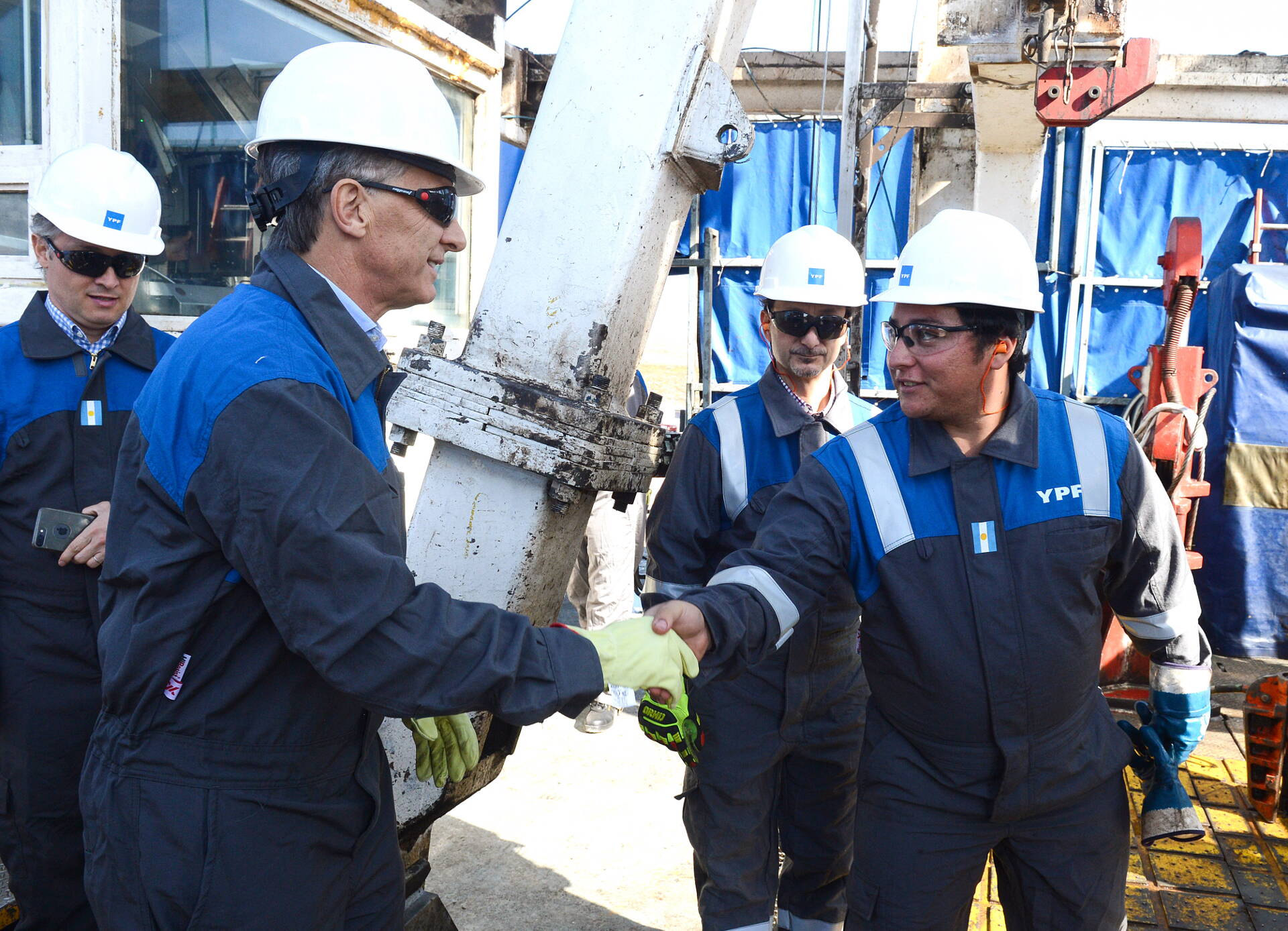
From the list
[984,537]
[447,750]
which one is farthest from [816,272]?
[447,750]

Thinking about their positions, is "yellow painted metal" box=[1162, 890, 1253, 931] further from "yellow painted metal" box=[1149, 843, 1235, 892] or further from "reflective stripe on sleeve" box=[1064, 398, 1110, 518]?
"reflective stripe on sleeve" box=[1064, 398, 1110, 518]

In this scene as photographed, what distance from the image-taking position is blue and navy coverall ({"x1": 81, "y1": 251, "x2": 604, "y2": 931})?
141 centimetres

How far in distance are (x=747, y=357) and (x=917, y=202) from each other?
185 centimetres

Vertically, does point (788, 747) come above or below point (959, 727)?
below

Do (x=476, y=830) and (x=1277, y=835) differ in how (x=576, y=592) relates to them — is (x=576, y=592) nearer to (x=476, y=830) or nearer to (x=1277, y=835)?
(x=476, y=830)

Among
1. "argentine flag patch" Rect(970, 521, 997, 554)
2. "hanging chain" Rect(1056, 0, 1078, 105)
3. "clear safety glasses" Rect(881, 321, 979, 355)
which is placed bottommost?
"argentine flag patch" Rect(970, 521, 997, 554)

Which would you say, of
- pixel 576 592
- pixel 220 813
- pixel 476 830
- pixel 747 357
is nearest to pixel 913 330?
pixel 220 813

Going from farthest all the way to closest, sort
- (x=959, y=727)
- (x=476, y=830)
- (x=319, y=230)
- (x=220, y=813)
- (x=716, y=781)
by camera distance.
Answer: (x=476, y=830)
(x=716, y=781)
(x=959, y=727)
(x=319, y=230)
(x=220, y=813)

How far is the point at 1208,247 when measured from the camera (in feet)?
24.3

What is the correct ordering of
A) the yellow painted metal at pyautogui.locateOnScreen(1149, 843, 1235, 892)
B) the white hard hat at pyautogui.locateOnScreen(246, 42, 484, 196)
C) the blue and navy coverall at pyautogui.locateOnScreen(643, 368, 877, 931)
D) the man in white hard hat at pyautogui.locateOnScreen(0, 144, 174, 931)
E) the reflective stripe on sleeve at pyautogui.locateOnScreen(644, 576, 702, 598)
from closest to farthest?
the white hard hat at pyautogui.locateOnScreen(246, 42, 484, 196)
the man in white hard hat at pyautogui.locateOnScreen(0, 144, 174, 931)
the blue and navy coverall at pyautogui.locateOnScreen(643, 368, 877, 931)
the reflective stripe on sleeve at pyautogui.locateOnScreen(644, 576, 702, 598)
the yellow painted metal at pyautogui.locateOnScreen(1149, 843, 1235, 892)

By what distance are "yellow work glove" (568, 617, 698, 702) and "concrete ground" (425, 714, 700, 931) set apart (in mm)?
1763

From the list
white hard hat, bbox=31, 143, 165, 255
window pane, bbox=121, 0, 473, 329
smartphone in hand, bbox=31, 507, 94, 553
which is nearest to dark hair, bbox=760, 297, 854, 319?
white hard hat, bbox=31, 143, 165, 255

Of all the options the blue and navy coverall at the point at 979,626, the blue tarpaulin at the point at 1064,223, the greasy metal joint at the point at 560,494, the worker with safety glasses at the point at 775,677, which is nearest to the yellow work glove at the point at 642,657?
the blue and navy coverall at the point at 979,626

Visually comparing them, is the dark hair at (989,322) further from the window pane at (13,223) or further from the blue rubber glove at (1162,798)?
the window pane at (13,223)
